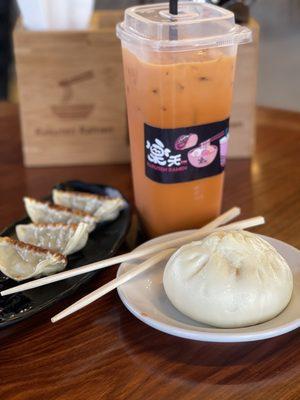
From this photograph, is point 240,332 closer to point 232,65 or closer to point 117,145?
point 232,65

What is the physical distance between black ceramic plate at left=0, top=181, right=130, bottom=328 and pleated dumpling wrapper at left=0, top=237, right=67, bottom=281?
0.01 meters

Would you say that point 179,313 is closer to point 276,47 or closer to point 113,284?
point 113,284

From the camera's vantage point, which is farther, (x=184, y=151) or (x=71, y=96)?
(x=71, y=96)

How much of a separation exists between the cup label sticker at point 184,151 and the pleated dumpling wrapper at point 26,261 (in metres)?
0.19

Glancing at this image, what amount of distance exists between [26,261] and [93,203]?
178mm

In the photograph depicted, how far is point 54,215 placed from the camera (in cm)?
88

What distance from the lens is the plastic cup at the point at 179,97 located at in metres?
0.77

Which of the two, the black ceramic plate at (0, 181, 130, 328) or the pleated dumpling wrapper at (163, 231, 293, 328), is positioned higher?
the pleated dumpling wrapper at (163, 231, 293, 328)

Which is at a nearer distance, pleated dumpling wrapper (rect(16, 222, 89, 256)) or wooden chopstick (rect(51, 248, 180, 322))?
wooden chopstick (rect(51, 248, 180, 322))

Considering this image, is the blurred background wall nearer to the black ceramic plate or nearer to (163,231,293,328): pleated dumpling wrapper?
the black ceramic plate

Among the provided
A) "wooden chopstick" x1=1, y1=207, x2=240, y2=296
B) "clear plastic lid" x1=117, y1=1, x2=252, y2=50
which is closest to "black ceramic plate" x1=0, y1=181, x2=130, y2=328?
"wooden chopstick" x1=1, y1=207, x2=240, y2=296

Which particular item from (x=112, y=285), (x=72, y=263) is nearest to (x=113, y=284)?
(x=112, y=285)

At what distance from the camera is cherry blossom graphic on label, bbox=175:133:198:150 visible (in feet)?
2.64

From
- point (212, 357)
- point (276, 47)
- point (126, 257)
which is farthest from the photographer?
point (276, 47)
